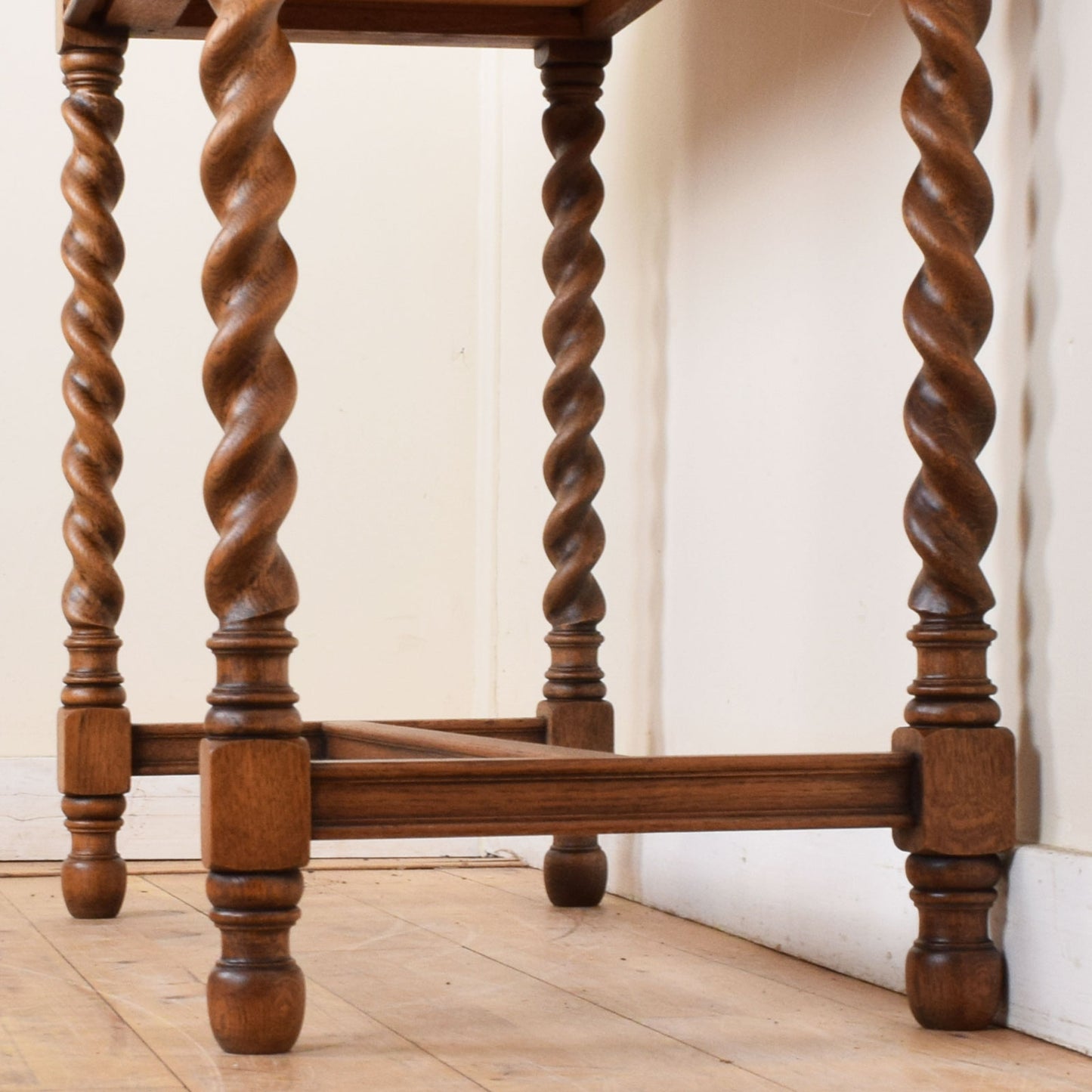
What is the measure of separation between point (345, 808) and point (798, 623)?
575 millimetres

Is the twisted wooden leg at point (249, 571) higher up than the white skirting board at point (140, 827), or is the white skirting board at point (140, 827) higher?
the twisted wooden leg at point (249, 571)

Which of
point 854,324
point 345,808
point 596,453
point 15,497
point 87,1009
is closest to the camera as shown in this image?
point 345,808

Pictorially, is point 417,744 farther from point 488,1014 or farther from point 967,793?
point 967,793

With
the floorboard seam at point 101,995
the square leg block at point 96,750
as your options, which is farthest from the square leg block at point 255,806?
the square leg block at point 96,750

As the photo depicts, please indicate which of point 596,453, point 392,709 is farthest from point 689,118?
point 392,709

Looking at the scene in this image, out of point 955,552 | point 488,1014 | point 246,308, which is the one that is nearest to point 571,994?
point 488,1014

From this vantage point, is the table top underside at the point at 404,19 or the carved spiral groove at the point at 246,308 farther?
the table top underside at the point at 404,19

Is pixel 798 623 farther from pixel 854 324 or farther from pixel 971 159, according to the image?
pixel 971 159

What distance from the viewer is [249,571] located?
1.18 m

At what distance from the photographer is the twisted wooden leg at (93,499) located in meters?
1.82

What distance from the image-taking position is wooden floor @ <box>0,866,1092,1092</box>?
1.10 m

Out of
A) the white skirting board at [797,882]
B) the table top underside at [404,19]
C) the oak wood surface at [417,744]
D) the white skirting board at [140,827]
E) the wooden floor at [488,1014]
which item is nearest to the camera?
the wooden floor at [488,1014]

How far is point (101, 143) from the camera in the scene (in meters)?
1.88

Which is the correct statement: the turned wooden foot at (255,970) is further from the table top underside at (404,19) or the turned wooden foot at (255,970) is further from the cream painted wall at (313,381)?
the cream painted wall at (313,381)
